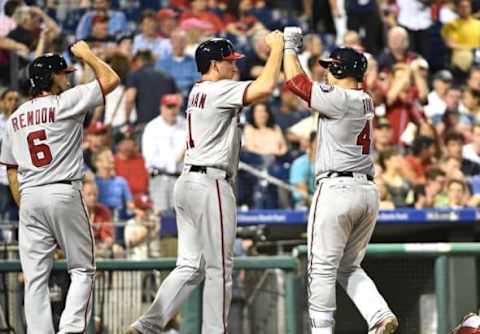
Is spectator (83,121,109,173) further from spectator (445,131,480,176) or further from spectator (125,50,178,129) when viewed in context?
spectator (445,131,480,176)

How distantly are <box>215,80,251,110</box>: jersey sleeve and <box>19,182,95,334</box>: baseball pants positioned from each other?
3.35ft

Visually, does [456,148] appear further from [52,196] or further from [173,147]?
[52,196]

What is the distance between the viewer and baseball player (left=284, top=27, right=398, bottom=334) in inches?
325

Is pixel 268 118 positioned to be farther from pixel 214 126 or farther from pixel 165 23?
pixel 214 126

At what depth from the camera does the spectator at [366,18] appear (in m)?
17.3

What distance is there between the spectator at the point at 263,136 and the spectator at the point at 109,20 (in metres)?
2.37

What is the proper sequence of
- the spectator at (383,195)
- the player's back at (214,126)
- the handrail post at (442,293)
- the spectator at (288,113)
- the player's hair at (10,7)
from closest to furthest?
1. the player's back at (214,126)
2. the handrail post at (442,293)
3. the spectator at (383,195)
4. the spectator at (288,113)
5. the player's hair at (10,7)

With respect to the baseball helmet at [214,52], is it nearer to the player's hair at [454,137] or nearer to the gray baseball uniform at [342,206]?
the gray baseball uniform at [342,206]

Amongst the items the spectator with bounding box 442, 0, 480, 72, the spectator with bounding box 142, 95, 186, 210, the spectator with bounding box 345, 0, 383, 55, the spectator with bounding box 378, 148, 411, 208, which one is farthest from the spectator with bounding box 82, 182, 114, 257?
the spectator with bounding box 442, 0, 480, 72

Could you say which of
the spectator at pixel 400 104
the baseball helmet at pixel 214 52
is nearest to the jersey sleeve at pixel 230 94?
the baseball helmet at pixel 214 52

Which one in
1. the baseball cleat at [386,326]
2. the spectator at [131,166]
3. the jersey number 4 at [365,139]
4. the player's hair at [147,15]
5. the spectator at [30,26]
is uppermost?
the player's hair at [147,15]

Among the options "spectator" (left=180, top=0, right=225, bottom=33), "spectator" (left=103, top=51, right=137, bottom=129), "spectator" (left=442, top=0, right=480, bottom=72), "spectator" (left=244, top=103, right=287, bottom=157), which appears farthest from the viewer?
"spectator" (left=442, top=0, right=480, bottom=72)

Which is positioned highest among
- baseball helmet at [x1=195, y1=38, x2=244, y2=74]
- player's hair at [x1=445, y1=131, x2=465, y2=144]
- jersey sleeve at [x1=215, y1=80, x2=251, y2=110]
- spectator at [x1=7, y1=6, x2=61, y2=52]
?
spectator at [x1=7, y1=6, x2=61, y2=52]

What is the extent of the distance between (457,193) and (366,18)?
186 inches
